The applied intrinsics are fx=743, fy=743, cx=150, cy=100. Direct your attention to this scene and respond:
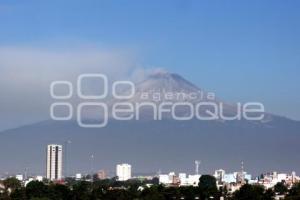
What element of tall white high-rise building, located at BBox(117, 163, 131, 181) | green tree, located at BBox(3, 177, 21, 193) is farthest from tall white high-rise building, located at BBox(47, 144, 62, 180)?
green tree, located at BBox(3, 177, 21, 193)

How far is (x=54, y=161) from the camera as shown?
116 m

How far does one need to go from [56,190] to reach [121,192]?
418 centimetres

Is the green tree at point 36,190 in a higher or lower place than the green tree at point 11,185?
lower

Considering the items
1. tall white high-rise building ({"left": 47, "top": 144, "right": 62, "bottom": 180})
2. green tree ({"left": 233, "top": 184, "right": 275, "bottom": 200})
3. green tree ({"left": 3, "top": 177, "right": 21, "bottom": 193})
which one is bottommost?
green tree ({"left": 233, "top": 184, "right": 275, "bottom": 200})

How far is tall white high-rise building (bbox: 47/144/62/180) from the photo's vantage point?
114m

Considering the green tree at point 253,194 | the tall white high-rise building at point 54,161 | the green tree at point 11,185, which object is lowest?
the green tree at point 253,194

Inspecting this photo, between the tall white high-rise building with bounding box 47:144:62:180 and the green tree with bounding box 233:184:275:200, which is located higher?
the tall white high-rise building with bounding box 47:144:62:180

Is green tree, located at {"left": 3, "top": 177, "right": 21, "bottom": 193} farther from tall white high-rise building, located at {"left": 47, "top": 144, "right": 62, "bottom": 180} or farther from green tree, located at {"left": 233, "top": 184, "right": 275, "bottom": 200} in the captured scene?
tall white high-rise building, located at {"left": 47, "top": 144, "right": 62, "bottom": 180}

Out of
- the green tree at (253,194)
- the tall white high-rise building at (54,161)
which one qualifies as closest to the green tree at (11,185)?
the green tree at (253,194)

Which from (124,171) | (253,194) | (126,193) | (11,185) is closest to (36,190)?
(11,185)

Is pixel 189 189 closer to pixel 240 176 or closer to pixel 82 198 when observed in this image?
pixel 82 198

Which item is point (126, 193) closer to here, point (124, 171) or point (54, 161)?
point (54, 161)

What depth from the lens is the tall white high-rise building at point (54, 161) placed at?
114m

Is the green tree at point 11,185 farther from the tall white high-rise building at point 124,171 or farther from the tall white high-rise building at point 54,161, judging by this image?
the tall white high-rise building at point 124,171
